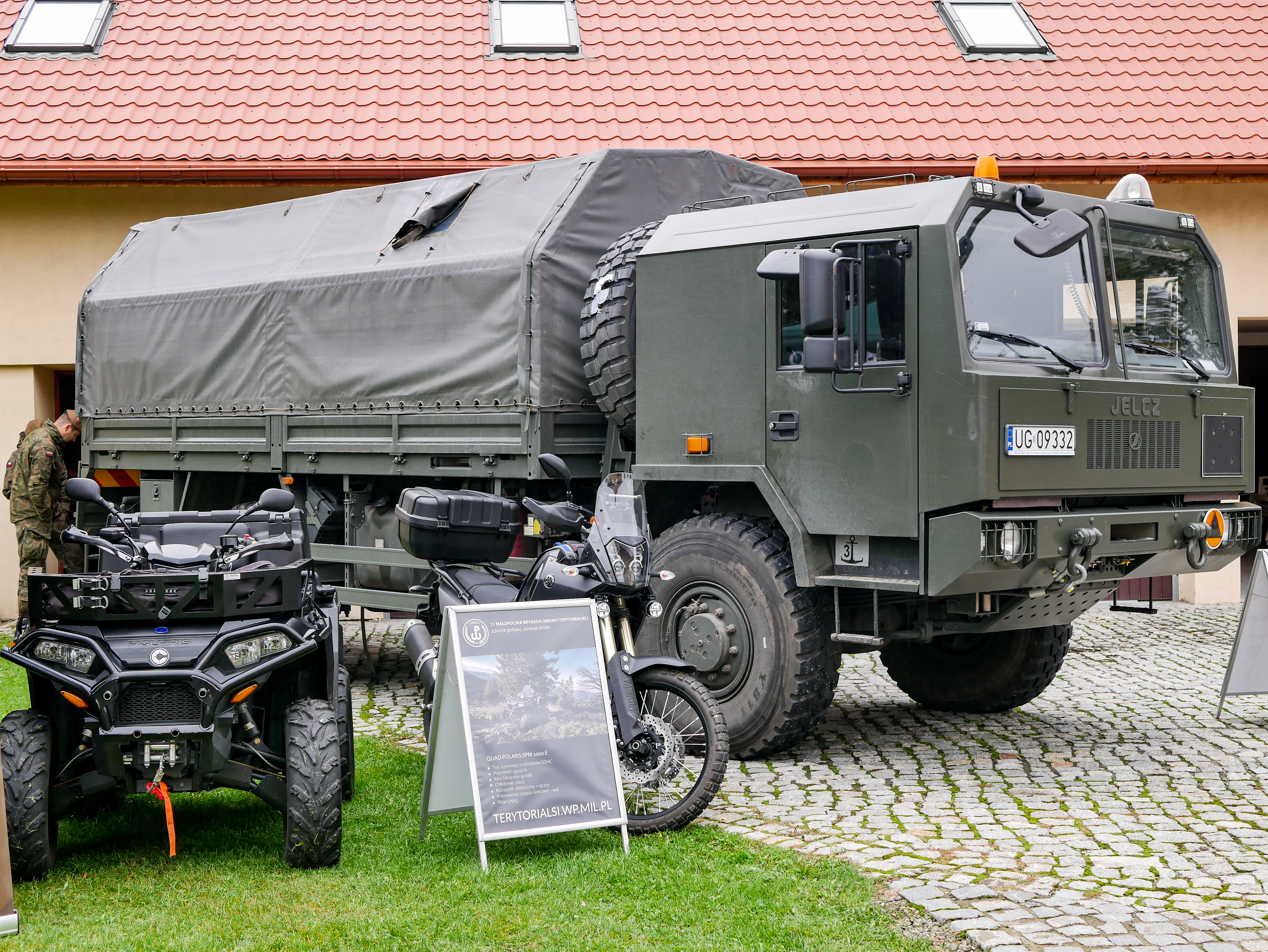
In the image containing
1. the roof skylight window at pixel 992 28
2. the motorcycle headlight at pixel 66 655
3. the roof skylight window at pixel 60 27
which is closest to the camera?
the motorcycle headlight at pixel 66 655

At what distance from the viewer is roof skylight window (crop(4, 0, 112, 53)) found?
14234mm

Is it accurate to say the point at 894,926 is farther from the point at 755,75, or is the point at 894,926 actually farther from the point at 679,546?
the point at 755,75

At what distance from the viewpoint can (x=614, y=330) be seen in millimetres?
7777

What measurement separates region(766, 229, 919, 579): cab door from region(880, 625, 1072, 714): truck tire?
1.64 meters

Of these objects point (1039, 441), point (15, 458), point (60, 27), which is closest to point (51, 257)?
point (15, 458)

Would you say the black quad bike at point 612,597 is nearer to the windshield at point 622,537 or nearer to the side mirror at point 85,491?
the windshield at point 622,537

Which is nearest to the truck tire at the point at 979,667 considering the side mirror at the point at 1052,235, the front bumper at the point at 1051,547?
the front bumper at the point at 1051,547

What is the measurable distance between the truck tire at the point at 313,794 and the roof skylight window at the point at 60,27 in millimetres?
11447

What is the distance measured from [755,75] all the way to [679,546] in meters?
8.40

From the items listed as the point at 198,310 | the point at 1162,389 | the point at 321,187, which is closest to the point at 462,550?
the point at 1162,389

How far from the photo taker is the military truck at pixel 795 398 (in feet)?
21.0

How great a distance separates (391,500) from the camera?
956 cm

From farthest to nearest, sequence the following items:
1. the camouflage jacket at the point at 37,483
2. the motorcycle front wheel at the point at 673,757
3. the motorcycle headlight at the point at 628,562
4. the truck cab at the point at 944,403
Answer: the camouflage jacket at the point at 37,483 → the truck cab at the point at 944,403 → the motorcycle headlight at the point at 628,562 → the motorcycle front wheel at the point at 673,757

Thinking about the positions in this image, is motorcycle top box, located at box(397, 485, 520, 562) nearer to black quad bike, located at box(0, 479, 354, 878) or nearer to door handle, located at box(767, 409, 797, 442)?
black quad bike, located at box(0, 479, 354, 878)
